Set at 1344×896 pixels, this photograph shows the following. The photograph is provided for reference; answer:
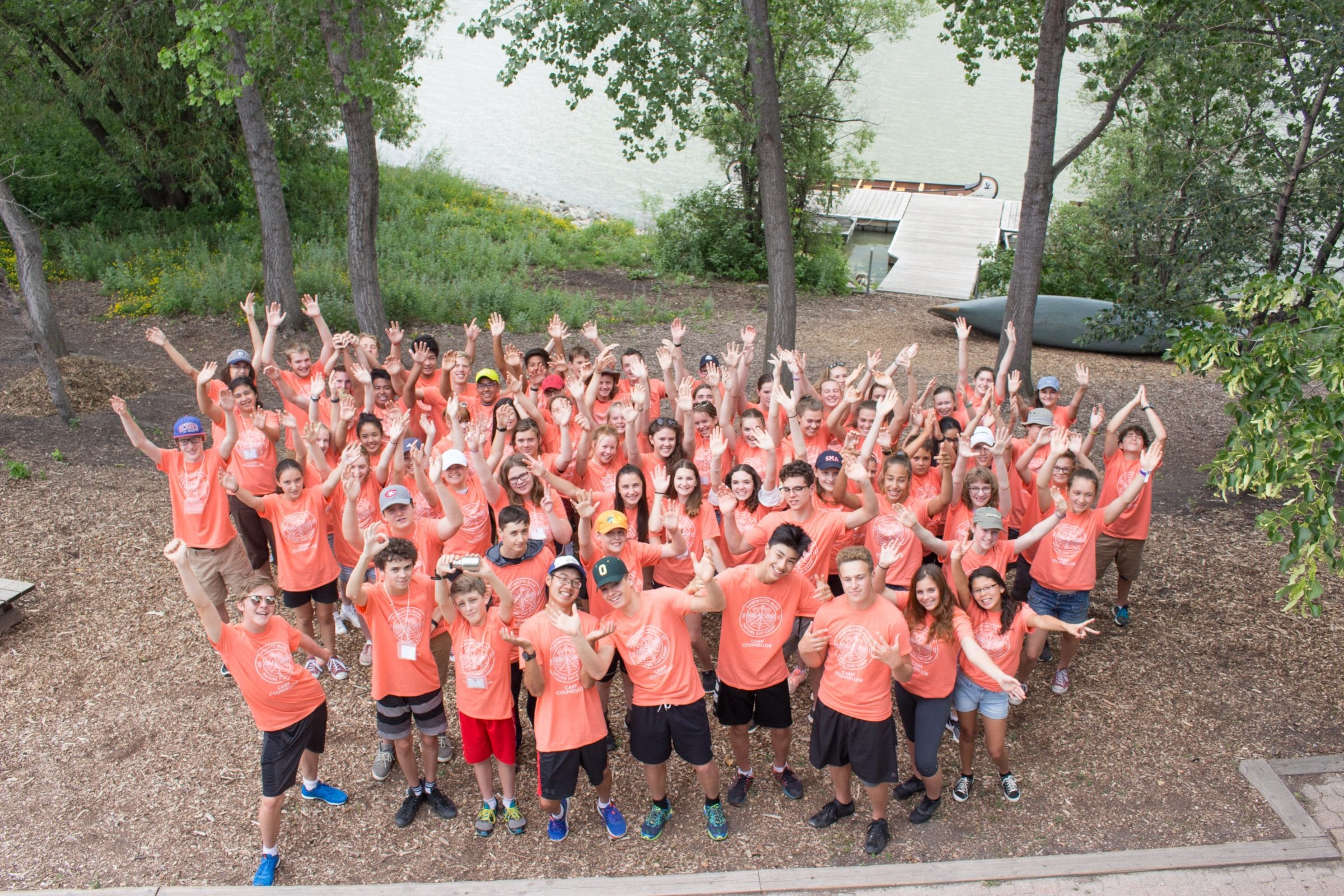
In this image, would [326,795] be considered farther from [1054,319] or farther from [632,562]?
[1054,319]

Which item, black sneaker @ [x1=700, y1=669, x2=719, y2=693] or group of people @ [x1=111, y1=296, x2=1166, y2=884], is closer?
group of people @ [x1=111, y1=296, x2=1166, y2=884]

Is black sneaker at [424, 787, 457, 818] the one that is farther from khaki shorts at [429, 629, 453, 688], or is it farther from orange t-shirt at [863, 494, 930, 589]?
orange t-shirt at [863, 494, 930, 589]

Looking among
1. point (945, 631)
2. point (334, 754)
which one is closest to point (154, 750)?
point (334, 754)

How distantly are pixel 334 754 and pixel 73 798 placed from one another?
4.74ft

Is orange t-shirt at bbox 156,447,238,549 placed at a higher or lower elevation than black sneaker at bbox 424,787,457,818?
higher

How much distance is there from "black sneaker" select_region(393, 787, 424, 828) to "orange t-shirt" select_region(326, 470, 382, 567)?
1.66 metres

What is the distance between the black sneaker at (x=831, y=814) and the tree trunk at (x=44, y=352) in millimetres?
8838

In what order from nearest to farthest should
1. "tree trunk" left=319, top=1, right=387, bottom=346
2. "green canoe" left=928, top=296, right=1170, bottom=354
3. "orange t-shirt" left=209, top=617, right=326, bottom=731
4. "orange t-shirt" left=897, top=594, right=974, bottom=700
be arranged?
"orange t-shirt" left=209, top=617, right=326, bottom=731, "orange t-shirt" left=897, top=594, right=974, bottom=700, "tree trunk" left=319, top=1, right=387, bottom=346, "green canoe" left=928, top=296, right=1170, bottom=354

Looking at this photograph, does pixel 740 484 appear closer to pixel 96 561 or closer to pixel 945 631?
pixel 945 631

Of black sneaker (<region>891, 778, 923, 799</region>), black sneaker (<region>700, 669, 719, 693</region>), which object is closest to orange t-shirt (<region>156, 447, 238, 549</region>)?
black sneaker (<region>700, 669, 719, 693</region>)

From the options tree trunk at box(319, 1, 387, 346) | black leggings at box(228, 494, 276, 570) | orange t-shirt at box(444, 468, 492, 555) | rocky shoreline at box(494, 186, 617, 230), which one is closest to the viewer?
orange t-shirt at box(444, 468, 492, 555)

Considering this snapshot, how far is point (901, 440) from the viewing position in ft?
24.2

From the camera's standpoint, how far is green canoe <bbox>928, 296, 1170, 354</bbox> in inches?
588

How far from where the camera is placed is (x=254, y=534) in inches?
285
